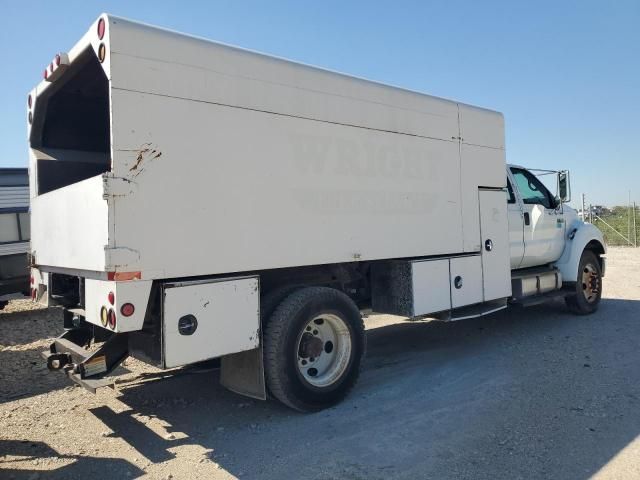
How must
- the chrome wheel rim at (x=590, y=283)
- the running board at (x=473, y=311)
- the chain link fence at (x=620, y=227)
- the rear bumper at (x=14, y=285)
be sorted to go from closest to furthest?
the running board at (x=473, y=311) < the chrome wheel rim at (x=590, y=283) < the rear bumper at (x=14, y=285) < the chain link fence at (x=620, y=227)

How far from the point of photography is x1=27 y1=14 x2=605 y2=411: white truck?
3.52 metres

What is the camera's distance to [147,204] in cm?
351

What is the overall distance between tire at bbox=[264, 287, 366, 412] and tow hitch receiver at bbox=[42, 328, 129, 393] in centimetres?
121

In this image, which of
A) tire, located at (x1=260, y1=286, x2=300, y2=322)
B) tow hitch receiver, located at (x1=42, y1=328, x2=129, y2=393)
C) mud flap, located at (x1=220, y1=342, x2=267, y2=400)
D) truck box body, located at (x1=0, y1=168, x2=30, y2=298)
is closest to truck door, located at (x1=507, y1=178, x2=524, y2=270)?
tire, located at (x1=260, y1=286, x2=300, y2=322)

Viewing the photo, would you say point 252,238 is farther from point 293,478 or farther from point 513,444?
point 513,444

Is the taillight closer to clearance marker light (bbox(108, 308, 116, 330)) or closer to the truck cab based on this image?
clearance marker light (bbox(108, 308, 116, 330))

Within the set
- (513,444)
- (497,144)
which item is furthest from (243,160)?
(497,144)

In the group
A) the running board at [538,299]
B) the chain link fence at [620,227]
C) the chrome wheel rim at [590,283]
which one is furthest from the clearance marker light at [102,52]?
the chain link fence at [620,227]

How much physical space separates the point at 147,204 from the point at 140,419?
7.11 feet

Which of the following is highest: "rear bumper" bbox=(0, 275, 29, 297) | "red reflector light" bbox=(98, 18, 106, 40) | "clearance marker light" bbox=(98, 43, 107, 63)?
"red reflector light" bbox=(98, 18, 106, 40)

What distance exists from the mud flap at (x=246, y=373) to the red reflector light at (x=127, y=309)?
1.14m

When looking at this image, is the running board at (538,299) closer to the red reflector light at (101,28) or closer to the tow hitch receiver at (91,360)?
the tow hitch receiver at (91,360)

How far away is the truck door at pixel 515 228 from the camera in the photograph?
702 centimetres

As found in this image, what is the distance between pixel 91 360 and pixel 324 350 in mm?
2059
